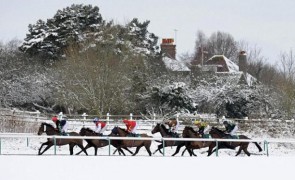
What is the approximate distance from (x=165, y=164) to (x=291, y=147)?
15746 millimetres

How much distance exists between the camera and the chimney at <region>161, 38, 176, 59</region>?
59562 mm

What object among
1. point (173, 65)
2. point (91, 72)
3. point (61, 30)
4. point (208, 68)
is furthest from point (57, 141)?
point (208, 68)

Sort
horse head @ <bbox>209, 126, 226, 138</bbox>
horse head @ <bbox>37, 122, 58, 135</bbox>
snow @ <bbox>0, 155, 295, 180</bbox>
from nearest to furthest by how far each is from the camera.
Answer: snow @ <bbox>0, 155, 295, 180</bbox>
horse head @ <bbox>37, 122, 58, 135</bbox>
horse head @ <bbox>209, 126, 226, 138</bbox>

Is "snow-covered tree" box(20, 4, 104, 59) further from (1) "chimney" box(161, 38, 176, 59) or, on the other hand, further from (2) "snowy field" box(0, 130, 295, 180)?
(2) "snowy field" box(0, 130, 295, 180)

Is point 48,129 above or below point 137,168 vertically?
above

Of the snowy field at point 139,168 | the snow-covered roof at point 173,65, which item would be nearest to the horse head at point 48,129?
the snowy field at point 139,168

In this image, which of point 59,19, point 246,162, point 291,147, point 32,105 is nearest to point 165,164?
point 246,162

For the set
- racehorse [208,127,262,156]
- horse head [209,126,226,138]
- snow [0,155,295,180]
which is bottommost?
snow [0,155,295,180]

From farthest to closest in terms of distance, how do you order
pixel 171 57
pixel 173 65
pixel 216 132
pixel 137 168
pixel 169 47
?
pixel 169 47 < pixel 171 57 < pixel 173 65 < pixel 216 132 < pixel 137 168

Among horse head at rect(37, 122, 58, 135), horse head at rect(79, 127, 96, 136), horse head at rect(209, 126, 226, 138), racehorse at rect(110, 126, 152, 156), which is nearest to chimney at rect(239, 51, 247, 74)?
horse head at rect(209, 126, 226, 138)

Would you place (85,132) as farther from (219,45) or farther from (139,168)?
(219,45)

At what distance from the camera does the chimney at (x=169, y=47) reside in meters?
59.6

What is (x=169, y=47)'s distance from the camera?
6041 cm

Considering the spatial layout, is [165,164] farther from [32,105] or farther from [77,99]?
[32,105]
